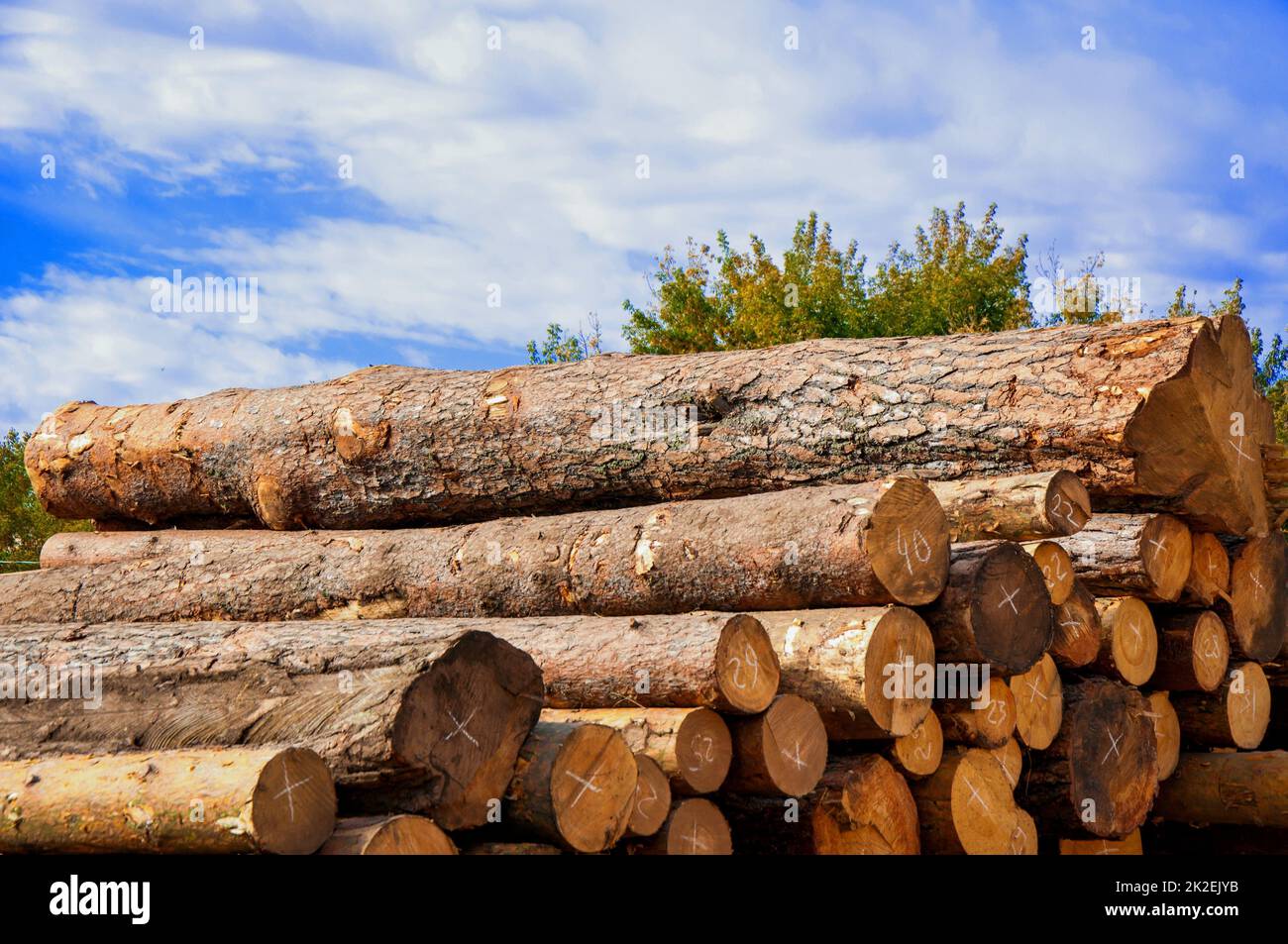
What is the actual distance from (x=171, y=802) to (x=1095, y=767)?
4805mm

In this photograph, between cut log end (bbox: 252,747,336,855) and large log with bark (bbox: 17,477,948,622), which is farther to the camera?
large log with bark (bbox: 17,477,948,622)

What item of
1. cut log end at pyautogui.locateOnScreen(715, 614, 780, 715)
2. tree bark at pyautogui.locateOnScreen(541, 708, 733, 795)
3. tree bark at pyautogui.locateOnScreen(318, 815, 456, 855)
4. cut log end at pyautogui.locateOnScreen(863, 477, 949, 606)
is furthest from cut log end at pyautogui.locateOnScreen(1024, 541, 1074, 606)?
tree bark at pyautogui.locateOnScreen(318, 815, 456, 855)

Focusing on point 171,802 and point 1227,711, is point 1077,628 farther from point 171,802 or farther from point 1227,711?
point 171,802

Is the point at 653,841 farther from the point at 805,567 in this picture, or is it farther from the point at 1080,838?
the point at 1080,838

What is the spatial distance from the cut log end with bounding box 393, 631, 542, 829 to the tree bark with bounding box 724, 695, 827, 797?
106cm

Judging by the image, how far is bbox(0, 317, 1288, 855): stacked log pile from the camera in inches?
→ 171

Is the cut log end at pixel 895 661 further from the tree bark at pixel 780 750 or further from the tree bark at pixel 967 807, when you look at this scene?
the tree bark at pixel 967 807

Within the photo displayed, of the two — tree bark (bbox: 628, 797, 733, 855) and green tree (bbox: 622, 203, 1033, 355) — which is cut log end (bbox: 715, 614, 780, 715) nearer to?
tree bark (bbox: 628, 797, 733, 855)

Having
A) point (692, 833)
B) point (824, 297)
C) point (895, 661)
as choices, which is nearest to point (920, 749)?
point (895, 661)
